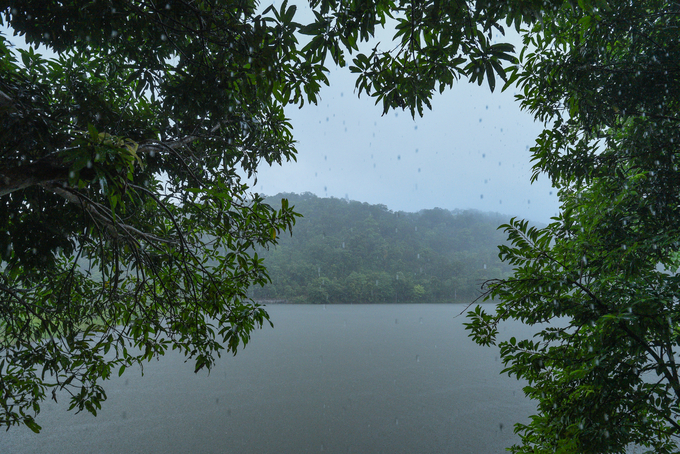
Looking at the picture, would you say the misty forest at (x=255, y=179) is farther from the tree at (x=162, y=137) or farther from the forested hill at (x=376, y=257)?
the forested hill at (x=376, y=257)

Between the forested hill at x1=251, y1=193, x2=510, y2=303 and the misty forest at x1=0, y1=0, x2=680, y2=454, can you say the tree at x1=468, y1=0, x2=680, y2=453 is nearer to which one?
the misty forest at x1=0, y1=0, x2=680, y2=454

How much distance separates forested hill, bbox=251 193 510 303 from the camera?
3934 centimetres

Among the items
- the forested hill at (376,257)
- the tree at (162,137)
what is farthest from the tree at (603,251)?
the forested hill at (376,257)

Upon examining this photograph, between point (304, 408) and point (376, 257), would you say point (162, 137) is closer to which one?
point (304, 408)

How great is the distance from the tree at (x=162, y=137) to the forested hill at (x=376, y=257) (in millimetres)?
28419

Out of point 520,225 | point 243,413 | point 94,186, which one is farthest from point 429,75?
point 243,413

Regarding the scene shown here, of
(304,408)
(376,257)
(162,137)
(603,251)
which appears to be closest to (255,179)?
(162,137)

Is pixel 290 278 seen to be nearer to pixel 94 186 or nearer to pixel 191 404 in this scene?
pixel 191 404

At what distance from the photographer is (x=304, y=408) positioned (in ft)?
32.8

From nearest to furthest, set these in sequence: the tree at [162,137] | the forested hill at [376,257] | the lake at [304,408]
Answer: the tree at [162,137]
the lake at [304,408]
the forested hill at [376,257]

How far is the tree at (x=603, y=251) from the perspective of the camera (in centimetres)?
164

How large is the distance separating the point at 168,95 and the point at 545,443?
114 inches

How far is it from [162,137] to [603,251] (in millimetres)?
2730

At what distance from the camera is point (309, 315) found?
100 ft
